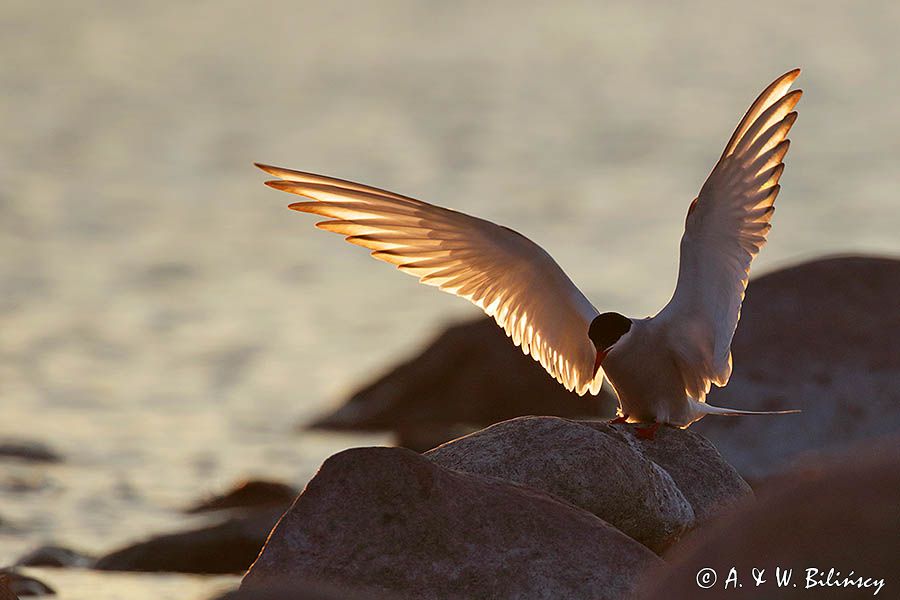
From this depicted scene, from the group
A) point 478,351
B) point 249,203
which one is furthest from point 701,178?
point 478,351

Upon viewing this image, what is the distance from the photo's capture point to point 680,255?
336 inches

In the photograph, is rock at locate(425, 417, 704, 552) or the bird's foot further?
the bird's foot

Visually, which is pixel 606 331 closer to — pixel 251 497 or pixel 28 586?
pixel 28 586

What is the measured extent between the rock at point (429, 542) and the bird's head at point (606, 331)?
1.47m

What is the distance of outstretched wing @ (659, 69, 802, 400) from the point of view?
840 cm

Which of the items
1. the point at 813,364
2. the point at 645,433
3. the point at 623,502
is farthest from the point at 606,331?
the point at 813,364

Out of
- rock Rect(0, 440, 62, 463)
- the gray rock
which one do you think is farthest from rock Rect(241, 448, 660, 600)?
rock Rect(0, 440, 62, 463)

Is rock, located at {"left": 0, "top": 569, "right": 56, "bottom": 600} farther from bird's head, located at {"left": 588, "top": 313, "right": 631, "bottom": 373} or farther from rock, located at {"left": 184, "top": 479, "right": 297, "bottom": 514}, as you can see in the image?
bird's head, located at {"left": 588, "top": 313, "right": 631, "bottom": 373}

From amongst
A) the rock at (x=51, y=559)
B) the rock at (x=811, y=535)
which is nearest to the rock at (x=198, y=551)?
the rock at (x=51, y=559)

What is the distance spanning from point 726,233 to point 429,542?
8.08 feet

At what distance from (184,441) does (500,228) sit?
514 cm

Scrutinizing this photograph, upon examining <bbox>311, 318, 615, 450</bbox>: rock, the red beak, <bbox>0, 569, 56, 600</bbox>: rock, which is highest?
<bbox>311, 318, 615, 450</bbox>: rock

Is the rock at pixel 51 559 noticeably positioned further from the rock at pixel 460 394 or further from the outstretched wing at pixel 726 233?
the rock at pixel 460 394

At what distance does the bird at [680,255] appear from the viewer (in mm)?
8383
